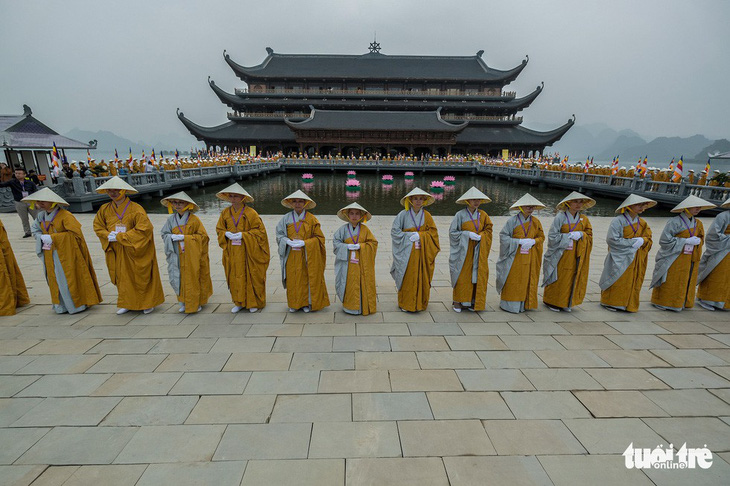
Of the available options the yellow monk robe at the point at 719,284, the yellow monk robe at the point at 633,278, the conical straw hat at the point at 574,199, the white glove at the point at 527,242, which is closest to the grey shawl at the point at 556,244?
the conical straw hat at the point at 574,199

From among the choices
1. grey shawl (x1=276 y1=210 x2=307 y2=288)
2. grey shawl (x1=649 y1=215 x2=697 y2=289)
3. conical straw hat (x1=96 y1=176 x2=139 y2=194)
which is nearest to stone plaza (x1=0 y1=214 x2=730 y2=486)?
grey shawl (x1=649 y1=215 x2=697 y2=289)

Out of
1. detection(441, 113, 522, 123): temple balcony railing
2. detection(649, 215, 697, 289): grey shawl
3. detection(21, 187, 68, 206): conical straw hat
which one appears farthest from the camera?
detection(441, 113, 522, 123): temple balcony railing

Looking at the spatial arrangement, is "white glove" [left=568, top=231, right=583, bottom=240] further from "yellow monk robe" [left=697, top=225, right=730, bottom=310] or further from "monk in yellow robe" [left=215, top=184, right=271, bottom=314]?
"monk in yellow robe" [left=215, top=184, right=271, bottom=314]

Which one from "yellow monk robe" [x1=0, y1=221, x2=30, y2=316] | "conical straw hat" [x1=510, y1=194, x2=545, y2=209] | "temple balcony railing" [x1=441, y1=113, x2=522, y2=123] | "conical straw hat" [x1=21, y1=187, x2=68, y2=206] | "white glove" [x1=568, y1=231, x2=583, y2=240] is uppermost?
"temple balcony railing" [x1=441, y1=113, x2=522, y2=123]

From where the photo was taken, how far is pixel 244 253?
503cm

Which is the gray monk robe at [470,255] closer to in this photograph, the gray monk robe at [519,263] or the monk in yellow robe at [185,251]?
the gray monk robe at [519,263]

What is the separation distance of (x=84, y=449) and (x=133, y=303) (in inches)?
106

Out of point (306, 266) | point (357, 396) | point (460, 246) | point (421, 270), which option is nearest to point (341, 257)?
point (306, 266)

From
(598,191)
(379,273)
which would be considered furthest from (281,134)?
(379,273)

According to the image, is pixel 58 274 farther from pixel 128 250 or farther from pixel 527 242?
pixel 527 242

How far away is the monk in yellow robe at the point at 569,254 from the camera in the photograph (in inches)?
202

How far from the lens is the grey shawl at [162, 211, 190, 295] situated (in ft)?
16.1

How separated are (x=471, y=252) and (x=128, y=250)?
5.05 m

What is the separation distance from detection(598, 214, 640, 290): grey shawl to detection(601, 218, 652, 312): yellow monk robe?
0.23 feet
